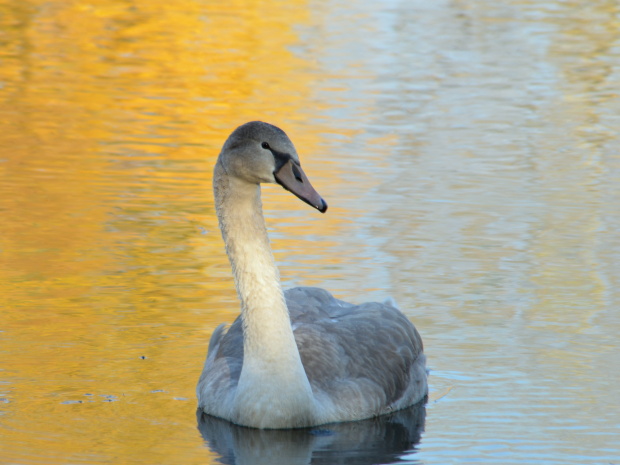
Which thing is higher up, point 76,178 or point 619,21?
point 76,178

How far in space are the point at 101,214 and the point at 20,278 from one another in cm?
246

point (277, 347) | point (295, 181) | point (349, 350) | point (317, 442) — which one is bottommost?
point (317, 442)

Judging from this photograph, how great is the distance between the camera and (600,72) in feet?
77.6

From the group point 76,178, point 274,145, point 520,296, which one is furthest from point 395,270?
point 76,178

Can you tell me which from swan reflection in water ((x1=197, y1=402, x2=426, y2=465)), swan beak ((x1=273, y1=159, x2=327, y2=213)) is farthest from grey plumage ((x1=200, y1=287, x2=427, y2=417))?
swan beak ((x1=273, y1=159, x2=327, y2=213))

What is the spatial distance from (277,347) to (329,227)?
5.29 metres

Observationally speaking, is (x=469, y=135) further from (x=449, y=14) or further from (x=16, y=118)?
(x=449, y=14)

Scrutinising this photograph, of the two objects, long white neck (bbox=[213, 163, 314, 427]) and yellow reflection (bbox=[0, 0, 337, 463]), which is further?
yellow reflection (bbox=[0, 0, 337, 463])

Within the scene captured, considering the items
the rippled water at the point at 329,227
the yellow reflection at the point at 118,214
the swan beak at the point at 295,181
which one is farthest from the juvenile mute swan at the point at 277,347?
the yellow reflection at the point at 118,214

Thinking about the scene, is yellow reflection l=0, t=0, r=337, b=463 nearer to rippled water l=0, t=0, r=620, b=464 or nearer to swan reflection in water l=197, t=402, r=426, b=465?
rippled water l=0, t=0, r=620, b=464

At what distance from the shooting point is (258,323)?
8312 mm

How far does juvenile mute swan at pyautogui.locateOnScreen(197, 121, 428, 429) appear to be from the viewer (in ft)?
26.9

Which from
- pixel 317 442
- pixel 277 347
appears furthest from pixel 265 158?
pixel 317 442

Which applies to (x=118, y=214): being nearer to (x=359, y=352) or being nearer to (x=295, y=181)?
(x=359, y=352)
